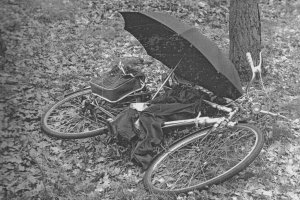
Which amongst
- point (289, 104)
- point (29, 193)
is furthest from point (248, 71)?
point (29, 193)

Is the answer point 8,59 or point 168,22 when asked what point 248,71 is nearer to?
point 168,22

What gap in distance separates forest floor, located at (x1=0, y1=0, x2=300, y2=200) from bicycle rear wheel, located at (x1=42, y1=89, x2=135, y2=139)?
0.21 m

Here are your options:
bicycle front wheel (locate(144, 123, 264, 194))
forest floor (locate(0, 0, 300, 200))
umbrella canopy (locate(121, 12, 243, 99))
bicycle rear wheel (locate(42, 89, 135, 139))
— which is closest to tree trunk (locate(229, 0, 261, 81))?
forest floor (locate(0, 0, 300, 200))

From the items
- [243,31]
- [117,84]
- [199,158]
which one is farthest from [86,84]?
[243,31]

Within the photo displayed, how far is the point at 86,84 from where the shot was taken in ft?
22.0

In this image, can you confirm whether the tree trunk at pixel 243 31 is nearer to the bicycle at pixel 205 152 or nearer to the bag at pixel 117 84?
the bicycle at pixel 205 152

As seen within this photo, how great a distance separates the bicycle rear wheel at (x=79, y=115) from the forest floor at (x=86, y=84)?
8.1 inches

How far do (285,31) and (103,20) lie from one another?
4.51 m

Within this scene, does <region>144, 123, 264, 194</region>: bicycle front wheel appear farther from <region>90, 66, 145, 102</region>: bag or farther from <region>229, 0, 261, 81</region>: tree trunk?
<region>229, 0, 261, 81</region>: tree trunk

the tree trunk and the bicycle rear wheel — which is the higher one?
the tree trunk

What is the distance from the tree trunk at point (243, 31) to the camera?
608 cm

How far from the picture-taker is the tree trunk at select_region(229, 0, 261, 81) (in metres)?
6.08

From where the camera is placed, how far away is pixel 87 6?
29.6ft

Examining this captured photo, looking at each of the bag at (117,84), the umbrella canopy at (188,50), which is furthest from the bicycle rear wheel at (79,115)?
the umbrella canopy at (188,50)
